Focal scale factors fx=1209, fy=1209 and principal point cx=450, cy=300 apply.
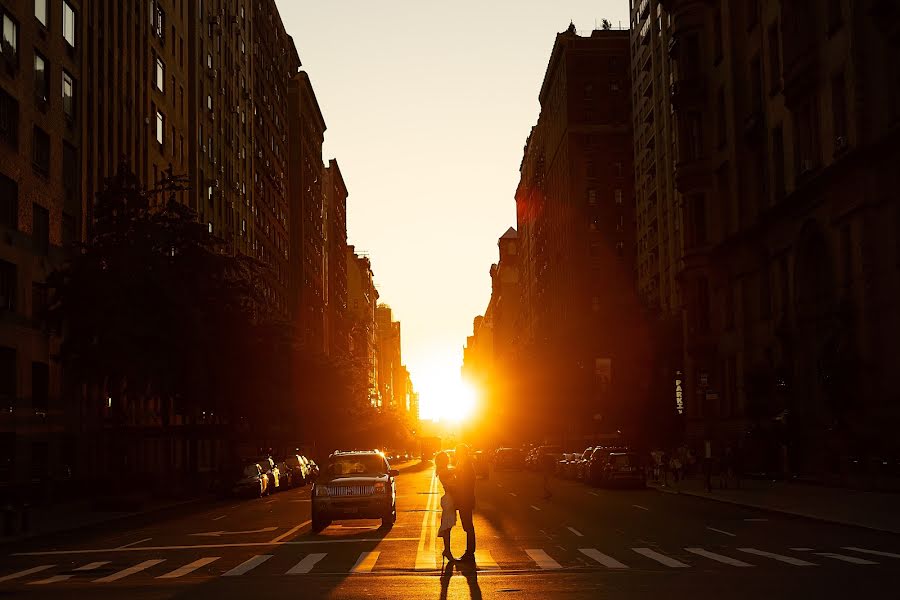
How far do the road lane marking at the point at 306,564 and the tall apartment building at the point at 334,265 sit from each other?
136957mm

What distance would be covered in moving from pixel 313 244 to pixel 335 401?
51.1m

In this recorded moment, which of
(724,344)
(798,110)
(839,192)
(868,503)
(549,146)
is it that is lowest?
(868,503)

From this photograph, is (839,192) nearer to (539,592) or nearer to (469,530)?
(469,530)

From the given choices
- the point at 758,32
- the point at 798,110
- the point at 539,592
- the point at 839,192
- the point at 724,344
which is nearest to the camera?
the point at 539,592

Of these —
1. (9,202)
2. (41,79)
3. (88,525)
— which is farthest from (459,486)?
(41,79)

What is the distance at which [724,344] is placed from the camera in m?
64.8

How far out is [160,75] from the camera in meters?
69.6

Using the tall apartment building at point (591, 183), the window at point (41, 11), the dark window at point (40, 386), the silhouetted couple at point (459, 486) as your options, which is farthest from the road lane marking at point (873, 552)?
the tall apartment building at point (591, 183)

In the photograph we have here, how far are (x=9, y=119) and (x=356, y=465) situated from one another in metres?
24.4

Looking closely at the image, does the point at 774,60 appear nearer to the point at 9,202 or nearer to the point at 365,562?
the point at 9,202

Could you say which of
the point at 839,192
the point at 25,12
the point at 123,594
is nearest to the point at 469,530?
the point at 123,594

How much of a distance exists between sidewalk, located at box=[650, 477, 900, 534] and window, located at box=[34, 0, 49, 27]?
31.6 meters

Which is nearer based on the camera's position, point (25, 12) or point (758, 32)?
point (25, 12)

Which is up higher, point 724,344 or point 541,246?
point 541,246
